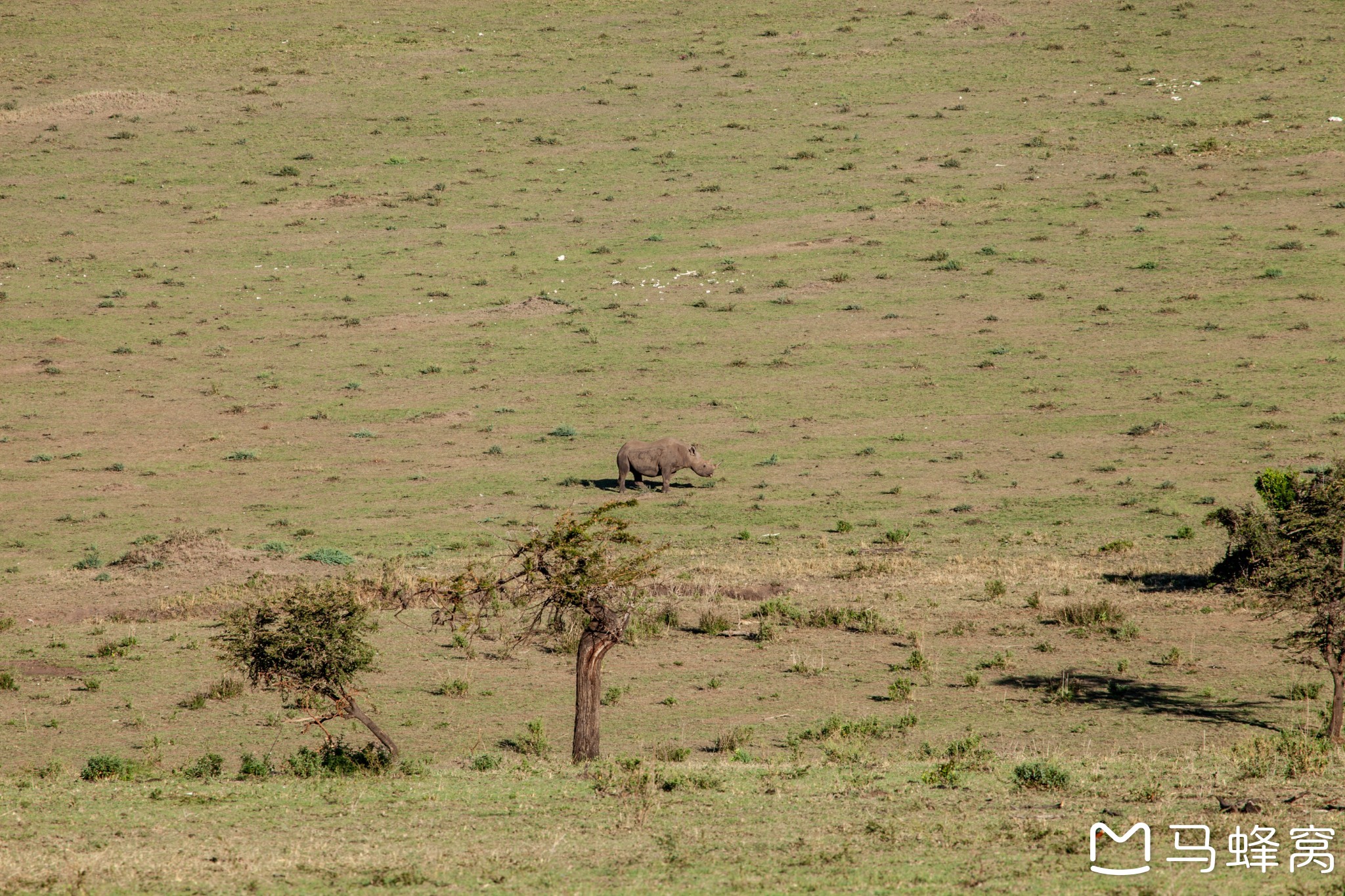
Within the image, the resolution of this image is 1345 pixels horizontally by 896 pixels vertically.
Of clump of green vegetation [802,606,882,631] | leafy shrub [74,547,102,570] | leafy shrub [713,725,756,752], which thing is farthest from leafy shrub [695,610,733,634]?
→ leafy shrub [74,547,102,570]

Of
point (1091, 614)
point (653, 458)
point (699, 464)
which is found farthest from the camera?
point (699, 464)

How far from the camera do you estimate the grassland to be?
1562 cm

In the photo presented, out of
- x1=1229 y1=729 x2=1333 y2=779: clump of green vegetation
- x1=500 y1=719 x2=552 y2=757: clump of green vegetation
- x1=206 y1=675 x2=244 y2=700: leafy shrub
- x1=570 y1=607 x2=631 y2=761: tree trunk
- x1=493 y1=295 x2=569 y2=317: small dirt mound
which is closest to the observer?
x1=1229 y1=729 x2=1333 y2=779: clump of green vegetation

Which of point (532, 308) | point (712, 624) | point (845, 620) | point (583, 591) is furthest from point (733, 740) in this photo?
point (532, 308)

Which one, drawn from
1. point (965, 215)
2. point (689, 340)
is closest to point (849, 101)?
point (965, 215)

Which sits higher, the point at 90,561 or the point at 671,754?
the point at 671,754

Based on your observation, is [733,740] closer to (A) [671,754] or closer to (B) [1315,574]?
(A) [671,754]

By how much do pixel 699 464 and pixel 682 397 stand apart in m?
9.88

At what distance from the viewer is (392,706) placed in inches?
891

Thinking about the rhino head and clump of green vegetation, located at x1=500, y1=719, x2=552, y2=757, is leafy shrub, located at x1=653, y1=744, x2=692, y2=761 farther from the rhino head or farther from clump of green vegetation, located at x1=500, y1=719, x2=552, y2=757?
the rhino head

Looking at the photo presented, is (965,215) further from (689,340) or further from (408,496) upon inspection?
(408,496)

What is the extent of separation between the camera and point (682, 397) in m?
50.1

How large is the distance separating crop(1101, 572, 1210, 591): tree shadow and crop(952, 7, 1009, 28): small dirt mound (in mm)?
72540

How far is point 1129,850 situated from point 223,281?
2267 inches
